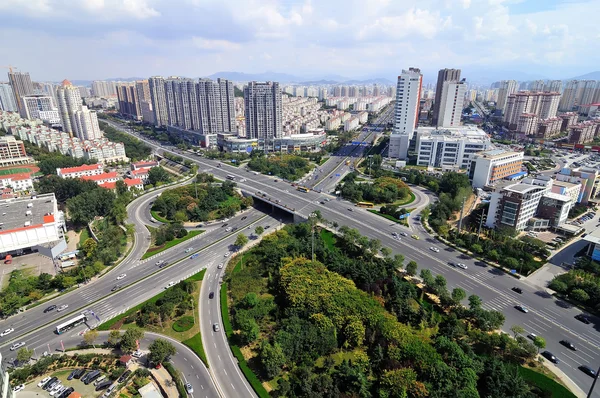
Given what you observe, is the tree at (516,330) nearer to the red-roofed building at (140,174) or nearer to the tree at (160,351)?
the tree at (160,351)

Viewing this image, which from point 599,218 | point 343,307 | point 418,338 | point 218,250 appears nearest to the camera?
point 418,338

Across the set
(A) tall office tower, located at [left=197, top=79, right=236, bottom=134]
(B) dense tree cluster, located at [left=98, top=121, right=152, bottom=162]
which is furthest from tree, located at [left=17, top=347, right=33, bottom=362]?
(A) tall office tower, located at [left=197, top=79, right=236, bottom=134]

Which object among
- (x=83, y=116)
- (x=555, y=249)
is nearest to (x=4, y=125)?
(x=83, y=116)

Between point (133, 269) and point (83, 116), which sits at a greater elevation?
point (83, 116)

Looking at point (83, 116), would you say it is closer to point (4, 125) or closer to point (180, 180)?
point (4, 125)

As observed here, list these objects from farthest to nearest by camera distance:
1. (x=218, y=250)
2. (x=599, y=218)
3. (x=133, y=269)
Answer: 1. (x=599, y=218)
2. (x=218, y=250)
3. (x=133, y=269)

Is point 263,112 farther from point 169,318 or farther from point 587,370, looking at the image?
point 587,370

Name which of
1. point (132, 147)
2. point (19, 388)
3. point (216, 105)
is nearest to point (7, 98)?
point (132, 147)
